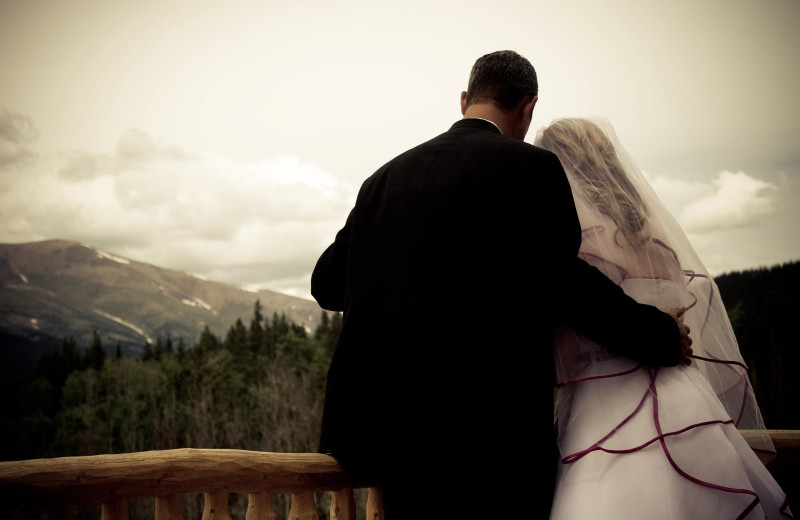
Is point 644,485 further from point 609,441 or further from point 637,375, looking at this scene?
point 637,375

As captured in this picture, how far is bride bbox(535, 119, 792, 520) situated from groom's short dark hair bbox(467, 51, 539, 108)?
373 millimetres

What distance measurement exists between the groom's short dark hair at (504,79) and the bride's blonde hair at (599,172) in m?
0.33

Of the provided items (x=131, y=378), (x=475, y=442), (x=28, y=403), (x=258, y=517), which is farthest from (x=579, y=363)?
(x=28, y=403)

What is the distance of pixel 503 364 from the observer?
146 cm

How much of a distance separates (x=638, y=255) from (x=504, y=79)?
750 mm

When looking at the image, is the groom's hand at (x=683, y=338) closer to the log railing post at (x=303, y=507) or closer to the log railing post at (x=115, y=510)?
the log railing post at (x=303, y=507)

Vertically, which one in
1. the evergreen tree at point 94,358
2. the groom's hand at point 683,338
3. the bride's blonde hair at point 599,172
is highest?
the evergreen tree at point 94,358

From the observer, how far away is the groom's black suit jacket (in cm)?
145

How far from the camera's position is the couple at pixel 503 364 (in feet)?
4.75

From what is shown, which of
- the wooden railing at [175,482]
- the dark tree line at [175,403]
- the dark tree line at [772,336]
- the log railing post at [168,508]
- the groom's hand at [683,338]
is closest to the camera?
the wooden railing at [175,482]

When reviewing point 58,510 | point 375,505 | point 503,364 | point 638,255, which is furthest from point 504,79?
point 58,510

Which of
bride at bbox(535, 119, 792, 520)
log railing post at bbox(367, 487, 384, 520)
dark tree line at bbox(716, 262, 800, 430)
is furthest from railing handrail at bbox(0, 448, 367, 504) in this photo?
dark tree line at bbox(716, 262, 800, 430)

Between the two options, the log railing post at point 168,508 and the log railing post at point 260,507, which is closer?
the log railing post at point 168,508

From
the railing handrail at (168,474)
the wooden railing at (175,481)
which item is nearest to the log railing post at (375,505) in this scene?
the wooden railing at (175,481)
